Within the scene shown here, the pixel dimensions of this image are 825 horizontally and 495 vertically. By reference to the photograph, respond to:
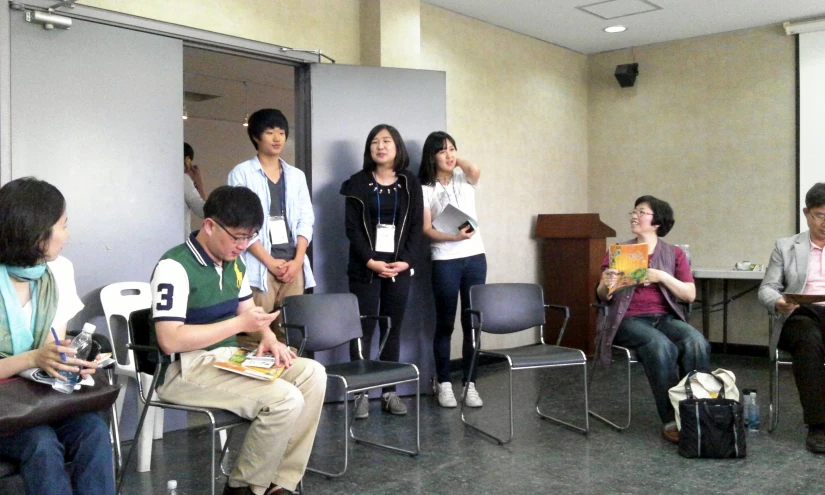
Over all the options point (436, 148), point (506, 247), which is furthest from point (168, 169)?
point (506, 247)

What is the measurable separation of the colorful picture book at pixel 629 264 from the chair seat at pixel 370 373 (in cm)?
132

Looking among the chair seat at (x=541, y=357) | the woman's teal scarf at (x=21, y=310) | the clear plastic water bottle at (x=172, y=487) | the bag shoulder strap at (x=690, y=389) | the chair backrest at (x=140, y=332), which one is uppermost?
the woman's teal scarf at (x=21, y=310)

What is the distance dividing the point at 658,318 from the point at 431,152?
5.67 feet

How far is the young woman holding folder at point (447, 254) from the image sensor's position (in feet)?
15.7

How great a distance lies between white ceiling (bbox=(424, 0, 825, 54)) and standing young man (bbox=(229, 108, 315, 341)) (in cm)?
230

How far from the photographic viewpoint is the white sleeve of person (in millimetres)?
2602

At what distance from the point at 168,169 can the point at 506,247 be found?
11.2 ft

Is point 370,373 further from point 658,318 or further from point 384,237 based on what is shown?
point 658,318

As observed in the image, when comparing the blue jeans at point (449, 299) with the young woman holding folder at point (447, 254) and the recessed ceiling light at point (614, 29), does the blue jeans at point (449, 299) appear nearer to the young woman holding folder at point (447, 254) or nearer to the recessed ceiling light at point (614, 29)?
the young woman holding folder at point (447, 254)

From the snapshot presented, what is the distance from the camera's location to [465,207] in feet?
16.3

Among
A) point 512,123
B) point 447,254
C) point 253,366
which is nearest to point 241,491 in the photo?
point 253,366

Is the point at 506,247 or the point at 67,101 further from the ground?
the point at 67,101

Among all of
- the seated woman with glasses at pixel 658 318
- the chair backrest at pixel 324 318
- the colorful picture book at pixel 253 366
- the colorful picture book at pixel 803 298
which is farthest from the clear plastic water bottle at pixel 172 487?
the colorful picture book at pixel 803 298

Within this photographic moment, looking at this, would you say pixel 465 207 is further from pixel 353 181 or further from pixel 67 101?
pixel 67 101
